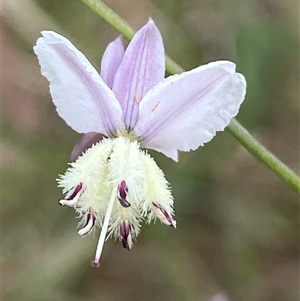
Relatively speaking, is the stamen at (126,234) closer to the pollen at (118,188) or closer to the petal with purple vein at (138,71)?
the pollen at (118,188)

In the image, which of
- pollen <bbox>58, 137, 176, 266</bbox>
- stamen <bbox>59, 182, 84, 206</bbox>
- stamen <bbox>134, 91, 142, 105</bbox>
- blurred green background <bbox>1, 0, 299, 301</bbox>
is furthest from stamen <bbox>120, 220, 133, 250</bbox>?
blurred green background <bbox>1, 0, 299, 301</bbox>

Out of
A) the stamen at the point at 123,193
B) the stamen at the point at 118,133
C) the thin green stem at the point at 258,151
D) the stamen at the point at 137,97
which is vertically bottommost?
the stamen at the point at 123,193

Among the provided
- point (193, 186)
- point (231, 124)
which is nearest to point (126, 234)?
point (231, 124)

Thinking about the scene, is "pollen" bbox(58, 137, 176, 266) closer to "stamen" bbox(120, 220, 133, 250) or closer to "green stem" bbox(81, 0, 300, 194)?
"stamen" bbox(120, 220, 133, 250)

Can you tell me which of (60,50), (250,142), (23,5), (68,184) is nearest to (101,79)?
(60,50)

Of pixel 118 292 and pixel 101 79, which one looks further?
pixel 118 292

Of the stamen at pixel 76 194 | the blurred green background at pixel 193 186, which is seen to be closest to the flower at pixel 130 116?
the stamen at pixel 76 194

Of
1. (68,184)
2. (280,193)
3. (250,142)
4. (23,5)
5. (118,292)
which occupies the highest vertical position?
(23,5)

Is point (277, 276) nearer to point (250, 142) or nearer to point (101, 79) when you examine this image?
point (250, 142)
